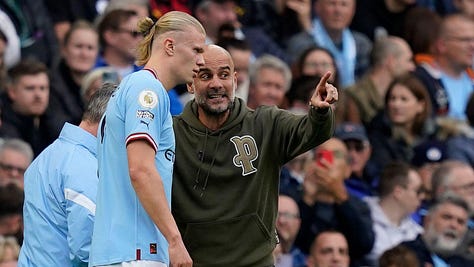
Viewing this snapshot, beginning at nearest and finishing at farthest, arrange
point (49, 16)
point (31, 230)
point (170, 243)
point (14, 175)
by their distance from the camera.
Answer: point (170, 243), point (31, 230), point (14, 175), point (49, 16)

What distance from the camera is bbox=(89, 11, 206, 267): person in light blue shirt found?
7.04m

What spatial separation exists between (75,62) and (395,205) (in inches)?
109

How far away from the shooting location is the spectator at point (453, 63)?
14742mm

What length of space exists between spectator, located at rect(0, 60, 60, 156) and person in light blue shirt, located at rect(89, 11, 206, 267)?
4.49 meters

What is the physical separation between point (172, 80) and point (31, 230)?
120 centimetres

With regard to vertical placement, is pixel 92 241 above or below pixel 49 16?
below

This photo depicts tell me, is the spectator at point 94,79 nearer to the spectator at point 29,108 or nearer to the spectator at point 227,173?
the spectator at point 29,108

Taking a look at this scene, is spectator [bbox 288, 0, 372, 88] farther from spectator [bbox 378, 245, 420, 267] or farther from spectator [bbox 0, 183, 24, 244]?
spectator [bbox 0, 183, 24, 244]

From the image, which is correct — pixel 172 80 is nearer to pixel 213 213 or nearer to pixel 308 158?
pixel 213 213

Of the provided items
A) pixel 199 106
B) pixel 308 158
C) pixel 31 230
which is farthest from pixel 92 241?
pixel 308 158

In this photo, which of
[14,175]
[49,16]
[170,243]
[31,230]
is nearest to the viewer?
[170,243]

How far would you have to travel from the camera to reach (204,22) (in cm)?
1370

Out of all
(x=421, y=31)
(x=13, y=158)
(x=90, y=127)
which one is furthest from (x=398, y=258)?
(x=421, y=31)

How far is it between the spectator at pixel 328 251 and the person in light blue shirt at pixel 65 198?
389 centimetres
